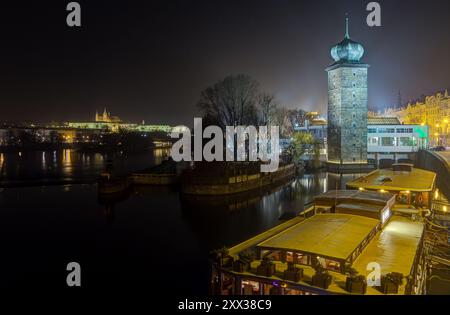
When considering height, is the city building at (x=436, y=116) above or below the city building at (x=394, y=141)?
above

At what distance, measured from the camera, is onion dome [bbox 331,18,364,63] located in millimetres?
52188

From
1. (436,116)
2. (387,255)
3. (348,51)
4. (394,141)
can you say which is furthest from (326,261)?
(436,116)

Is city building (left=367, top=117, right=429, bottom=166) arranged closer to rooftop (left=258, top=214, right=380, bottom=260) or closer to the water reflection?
the water reflection

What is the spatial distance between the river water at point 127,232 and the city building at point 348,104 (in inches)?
673

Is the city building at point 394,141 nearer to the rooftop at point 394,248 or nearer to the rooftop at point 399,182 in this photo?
the rooftop at point 399,182

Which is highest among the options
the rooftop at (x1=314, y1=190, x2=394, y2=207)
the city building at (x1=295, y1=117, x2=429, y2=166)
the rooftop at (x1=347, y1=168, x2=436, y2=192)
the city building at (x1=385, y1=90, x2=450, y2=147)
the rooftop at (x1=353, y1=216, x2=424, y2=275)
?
the city building at (x1=385, y1=90, x2=450, y2=147)

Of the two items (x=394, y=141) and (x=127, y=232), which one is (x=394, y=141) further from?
(x=127, y=232)

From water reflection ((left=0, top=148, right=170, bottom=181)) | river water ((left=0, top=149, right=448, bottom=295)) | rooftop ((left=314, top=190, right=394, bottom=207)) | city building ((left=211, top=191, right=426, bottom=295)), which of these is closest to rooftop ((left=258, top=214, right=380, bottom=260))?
city building ((left=211, top=191, right=426, bottom=295))

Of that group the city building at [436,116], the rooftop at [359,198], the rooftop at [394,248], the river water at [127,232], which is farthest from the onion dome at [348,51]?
the rooftop at [394,248]

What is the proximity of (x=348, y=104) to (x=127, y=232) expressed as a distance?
38.7 m

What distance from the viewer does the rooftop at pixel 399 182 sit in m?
20.2

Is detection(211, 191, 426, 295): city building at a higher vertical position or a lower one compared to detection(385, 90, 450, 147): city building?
lower

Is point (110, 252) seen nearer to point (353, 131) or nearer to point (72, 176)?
point (72, 176)

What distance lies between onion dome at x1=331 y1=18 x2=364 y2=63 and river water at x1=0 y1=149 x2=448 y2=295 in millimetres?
22573
